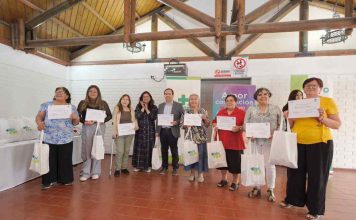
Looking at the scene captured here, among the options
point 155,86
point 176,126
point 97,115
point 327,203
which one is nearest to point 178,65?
point 155,86

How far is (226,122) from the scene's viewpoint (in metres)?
2.97

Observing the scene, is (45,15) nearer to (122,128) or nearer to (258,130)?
(122,128)

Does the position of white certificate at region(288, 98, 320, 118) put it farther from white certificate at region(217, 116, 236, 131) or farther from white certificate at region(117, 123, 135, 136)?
white certificate at region(117, 123, 135, 136)

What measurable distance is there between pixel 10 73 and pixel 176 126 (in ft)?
11.7

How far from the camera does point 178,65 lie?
528 centimetres

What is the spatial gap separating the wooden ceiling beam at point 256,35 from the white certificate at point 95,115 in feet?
10.9

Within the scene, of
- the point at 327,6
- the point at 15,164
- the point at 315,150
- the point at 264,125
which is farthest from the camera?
the point at 327,6

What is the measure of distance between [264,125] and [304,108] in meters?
0.51

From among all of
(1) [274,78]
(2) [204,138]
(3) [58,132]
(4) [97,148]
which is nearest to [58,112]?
(3) [58,132]

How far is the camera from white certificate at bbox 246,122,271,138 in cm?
260

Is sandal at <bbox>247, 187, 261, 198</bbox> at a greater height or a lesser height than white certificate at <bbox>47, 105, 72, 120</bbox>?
lesser

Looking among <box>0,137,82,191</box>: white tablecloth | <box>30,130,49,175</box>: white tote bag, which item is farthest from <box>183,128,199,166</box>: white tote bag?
<box>0,137,82,191</box>: white tablecloth

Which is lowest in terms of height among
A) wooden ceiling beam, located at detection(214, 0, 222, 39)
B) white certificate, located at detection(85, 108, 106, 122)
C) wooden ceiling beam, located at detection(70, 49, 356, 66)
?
white certificate, located at detection(85, 108, 106, 122)

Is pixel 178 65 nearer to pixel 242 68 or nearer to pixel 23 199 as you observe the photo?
pixel 242 68
